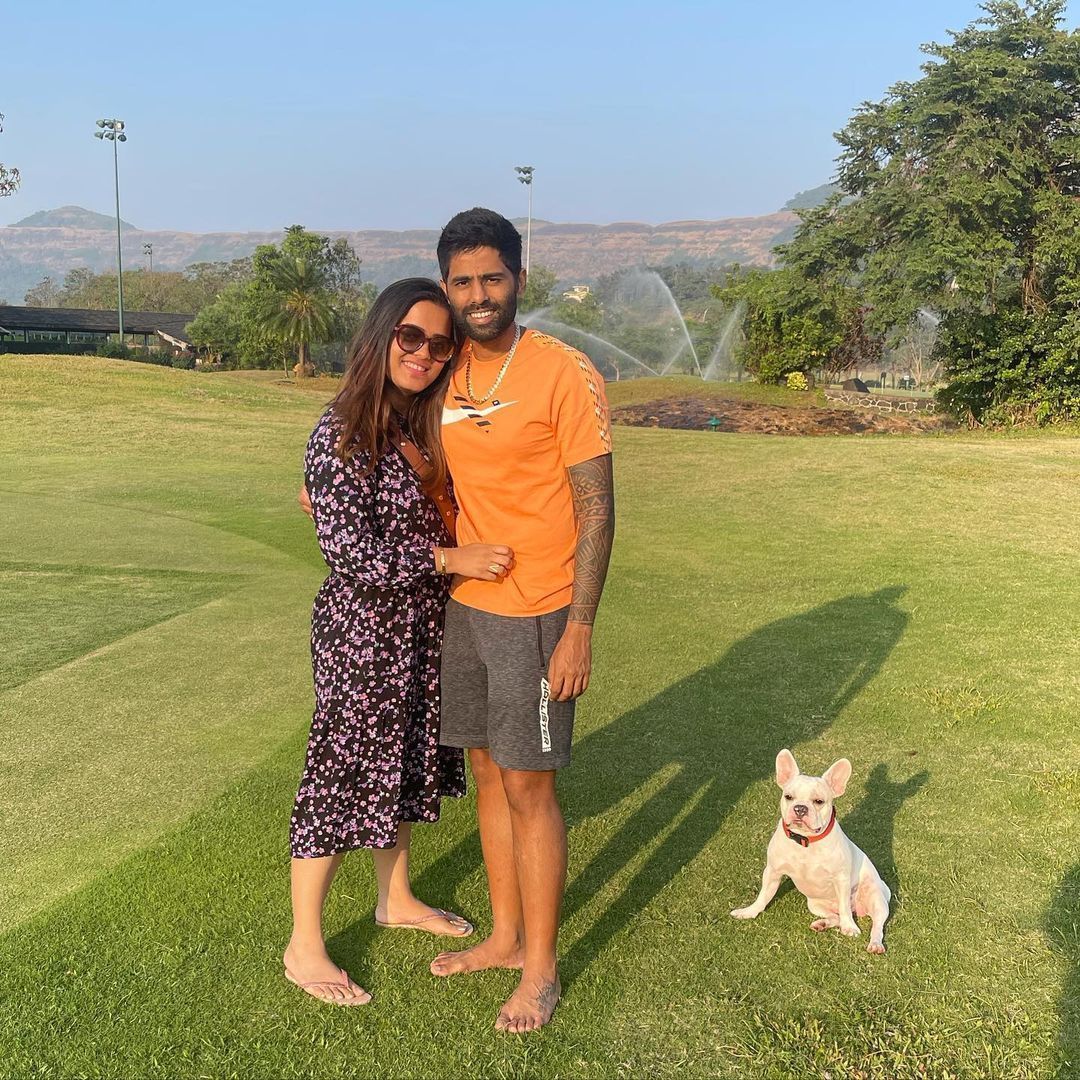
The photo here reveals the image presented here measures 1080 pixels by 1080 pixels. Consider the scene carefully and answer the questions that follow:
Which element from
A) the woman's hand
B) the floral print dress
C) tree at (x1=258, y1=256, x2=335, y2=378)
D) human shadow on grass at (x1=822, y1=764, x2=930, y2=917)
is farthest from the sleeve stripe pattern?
tree at (x1=258, y1=256, x2=335, y2=378)

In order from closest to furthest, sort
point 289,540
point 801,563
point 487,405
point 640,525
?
point 487,405 < point 801,563 < point 289,540 < point 640,525

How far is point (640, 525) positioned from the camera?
457 inches

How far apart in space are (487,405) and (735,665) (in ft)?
13.0

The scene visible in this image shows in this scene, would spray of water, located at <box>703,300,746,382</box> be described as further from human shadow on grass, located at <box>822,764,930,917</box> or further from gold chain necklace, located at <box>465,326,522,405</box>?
gold chain necklace, located at <box>465,326,522,405</box>

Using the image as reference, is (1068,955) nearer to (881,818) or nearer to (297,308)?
(881,818)

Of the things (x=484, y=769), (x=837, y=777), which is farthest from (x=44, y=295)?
(x=837, y=777)

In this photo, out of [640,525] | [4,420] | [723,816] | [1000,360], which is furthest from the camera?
[1000,360]

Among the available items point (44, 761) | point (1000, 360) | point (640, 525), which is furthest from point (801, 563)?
point (1000, 360)

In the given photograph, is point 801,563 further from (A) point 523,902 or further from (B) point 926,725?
(A) point 523,902

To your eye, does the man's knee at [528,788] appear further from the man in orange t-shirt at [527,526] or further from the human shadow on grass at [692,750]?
the human shadow on grass at [692,750]

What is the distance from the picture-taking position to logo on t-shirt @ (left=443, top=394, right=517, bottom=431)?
2688 millimetres

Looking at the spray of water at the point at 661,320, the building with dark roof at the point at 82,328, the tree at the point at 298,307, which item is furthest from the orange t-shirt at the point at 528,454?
the building with dark roof at the point at 82,328

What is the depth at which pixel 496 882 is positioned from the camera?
310 centimetres

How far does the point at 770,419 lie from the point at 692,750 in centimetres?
2040
